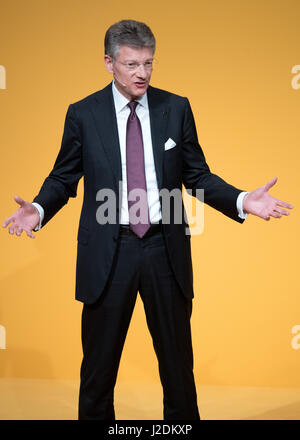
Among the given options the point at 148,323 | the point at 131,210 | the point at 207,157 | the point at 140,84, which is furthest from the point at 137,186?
the point at 207,157

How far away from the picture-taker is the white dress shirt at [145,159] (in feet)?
7.34

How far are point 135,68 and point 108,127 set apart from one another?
20 cm

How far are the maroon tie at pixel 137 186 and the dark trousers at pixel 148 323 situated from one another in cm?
4

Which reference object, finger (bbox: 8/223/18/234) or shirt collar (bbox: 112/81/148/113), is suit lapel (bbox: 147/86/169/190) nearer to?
shirt collar (bbox: 112/81/148/113)

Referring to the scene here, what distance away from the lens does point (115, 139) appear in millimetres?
2238

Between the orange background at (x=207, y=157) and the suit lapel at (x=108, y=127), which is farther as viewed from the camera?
the orange background at (x=207, y=157)

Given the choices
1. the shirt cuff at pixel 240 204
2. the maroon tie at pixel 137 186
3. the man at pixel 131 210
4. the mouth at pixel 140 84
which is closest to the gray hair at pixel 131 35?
the man at pixel 131 210

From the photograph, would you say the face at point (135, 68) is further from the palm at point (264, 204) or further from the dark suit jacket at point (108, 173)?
the palm at point (264, 204)

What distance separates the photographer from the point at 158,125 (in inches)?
89.5

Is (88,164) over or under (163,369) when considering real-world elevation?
over

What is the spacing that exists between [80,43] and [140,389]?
1835 millimetres

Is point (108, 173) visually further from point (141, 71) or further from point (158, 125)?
point (141, 71)

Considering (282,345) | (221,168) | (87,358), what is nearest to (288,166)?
(221,168)

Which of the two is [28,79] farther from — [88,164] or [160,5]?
[88,164]
